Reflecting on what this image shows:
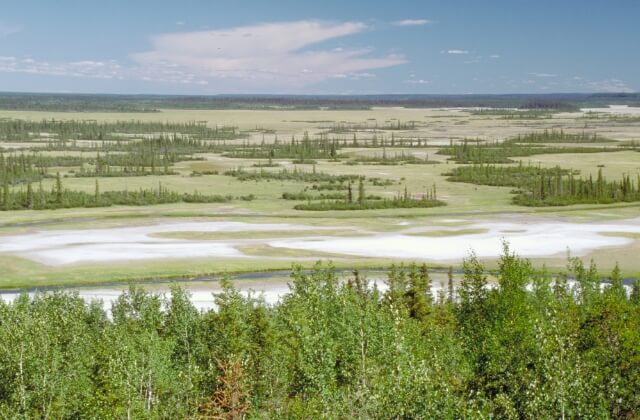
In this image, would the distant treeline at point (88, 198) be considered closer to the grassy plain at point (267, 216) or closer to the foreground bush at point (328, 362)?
the grassy plain at point (267, 216)

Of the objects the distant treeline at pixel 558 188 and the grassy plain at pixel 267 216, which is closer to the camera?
the grassy plain at pixel 267 216

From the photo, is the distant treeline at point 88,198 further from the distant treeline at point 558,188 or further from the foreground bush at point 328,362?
the foreground bush at point 328,362

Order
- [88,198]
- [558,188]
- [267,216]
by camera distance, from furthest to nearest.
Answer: [558,188] → [88,198] → [267,216]

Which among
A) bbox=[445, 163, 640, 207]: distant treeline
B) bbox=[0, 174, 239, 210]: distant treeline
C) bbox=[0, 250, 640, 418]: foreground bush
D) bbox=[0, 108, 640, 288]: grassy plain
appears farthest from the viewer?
bbox=[445, 163, 640, 207]: distant treeline

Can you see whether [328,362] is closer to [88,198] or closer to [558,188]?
[88,198]

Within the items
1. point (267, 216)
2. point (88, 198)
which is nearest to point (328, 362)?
point (267, 216)

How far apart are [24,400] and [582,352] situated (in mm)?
26440

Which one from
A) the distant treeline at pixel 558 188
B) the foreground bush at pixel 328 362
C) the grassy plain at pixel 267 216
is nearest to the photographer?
the foreground bush at pixel 328 362

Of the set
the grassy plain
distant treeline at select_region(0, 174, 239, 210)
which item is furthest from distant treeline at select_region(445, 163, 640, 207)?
distant treeline at select_region(0, 174, 239, 210)

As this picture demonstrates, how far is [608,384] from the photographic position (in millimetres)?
35719

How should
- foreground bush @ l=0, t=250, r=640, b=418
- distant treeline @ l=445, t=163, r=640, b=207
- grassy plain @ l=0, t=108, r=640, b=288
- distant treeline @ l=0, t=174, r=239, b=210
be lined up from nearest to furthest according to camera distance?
foreground bush @ l=0, t=250, r=640, b=418, grassy plain @ l=0, t=108, r=640, b=288, distant treeline @ l=0, t=174, r=239, b=210, distant treeline @ l=445, t=163, r=640, b=207

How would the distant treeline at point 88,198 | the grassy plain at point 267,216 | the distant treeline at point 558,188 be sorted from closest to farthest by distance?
the grassy plain at point 267,216 < the distant treeline at point 88,198 < the distant treeline at point 558,188

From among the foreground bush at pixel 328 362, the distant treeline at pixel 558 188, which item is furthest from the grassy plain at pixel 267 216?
the foreground bush at pixel 328 362

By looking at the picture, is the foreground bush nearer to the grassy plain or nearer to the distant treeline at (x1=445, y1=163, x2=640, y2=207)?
the grassy plain
